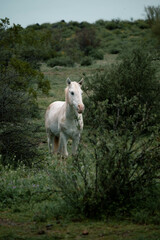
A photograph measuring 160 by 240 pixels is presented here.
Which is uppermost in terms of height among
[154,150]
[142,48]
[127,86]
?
[142,48]

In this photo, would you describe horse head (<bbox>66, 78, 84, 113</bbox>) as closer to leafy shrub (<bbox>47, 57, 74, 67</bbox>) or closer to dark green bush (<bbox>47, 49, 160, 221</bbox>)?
dark green bush (<bbox>47, 49, 160, 221</bbox>)

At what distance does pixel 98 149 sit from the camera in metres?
5.36

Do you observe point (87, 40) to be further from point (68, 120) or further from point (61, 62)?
point (68, 120)

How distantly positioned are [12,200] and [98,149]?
1.54 meters

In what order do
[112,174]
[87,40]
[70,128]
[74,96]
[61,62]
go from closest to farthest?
[112,174] → [74,96] → [70,128] → [61,62] → [87,40]

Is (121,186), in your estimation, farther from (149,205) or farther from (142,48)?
(142,48)

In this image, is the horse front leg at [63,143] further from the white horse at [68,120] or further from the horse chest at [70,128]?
the horse chest at [70,128]

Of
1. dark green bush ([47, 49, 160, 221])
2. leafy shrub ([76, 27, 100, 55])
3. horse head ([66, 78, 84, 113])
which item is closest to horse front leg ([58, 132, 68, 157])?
horse head ([66, 78, 84, 113])

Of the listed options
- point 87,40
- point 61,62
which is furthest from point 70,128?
point 87,40

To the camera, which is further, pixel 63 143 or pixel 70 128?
pixel 63 143

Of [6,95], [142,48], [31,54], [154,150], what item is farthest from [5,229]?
[31,54]

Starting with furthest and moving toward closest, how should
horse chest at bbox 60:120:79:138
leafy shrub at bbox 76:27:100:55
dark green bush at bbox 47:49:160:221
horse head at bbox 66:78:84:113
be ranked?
leafy shrub at bbox 76:27:100:55, horse chest at bbox 60:120:79:138, horse head at bbox 66:78:84:113, dark green bush at bbox 47:49:160:221

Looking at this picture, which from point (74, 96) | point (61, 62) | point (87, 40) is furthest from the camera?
point (87, 40)

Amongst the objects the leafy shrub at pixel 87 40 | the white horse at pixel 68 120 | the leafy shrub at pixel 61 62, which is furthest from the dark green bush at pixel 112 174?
the leafy shrub at pixel 87 40
